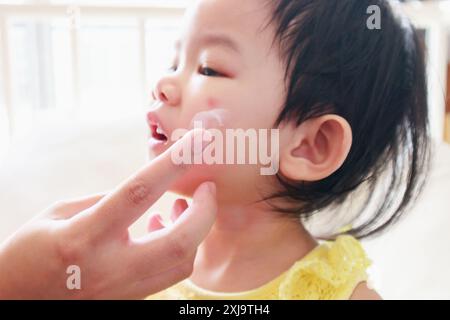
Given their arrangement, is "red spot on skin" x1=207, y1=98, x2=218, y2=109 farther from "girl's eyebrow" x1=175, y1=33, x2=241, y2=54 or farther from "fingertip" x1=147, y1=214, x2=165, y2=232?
"fingertip" x1=147, y1=214, x2=165, y2=232

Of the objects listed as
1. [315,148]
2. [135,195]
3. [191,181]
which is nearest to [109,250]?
[135,195]

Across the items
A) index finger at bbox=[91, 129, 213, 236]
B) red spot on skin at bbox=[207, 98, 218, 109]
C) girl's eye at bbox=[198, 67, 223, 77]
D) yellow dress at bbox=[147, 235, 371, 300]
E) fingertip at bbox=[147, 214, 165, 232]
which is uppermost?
girl's eye at bbox=[198, 67, 223, 77]

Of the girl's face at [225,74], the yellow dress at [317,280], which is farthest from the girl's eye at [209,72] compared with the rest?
the yellow dress at [317,280]

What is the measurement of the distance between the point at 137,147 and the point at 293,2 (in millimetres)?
508

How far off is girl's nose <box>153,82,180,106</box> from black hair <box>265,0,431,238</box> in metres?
0.11

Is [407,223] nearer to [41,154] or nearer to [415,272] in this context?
[415,272]

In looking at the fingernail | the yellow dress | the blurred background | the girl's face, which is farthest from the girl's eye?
the blurred background

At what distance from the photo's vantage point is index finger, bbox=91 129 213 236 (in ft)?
1.38

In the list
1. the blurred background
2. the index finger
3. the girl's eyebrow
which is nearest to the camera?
the index finger

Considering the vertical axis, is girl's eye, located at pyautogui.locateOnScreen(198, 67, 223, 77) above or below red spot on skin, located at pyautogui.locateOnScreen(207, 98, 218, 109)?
above

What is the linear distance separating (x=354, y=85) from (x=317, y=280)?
23 cm

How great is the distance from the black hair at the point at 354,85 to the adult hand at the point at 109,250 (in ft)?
0.54

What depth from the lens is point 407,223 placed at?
2.76 ft

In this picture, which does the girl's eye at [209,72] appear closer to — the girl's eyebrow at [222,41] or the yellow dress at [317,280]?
the girl's eyebrow at [222,41]
